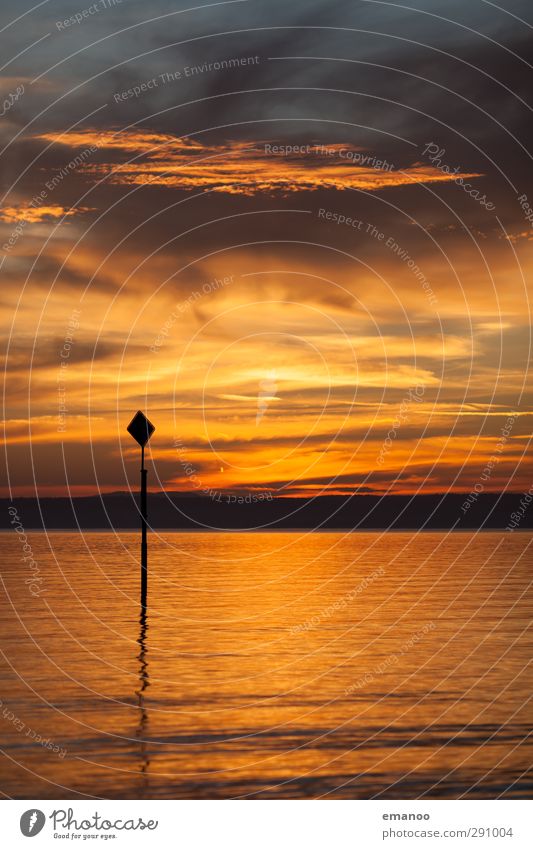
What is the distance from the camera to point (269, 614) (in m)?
50.3

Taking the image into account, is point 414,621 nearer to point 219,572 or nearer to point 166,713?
point 166,713

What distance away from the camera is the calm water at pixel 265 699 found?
20.0 metres

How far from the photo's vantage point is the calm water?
65.5 ft

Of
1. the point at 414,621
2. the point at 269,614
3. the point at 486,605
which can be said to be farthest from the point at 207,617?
the point at 486,605


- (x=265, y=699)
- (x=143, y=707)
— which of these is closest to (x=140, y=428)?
(x=265, y=699)

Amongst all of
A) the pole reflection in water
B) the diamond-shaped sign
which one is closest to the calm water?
the pole reflection in water

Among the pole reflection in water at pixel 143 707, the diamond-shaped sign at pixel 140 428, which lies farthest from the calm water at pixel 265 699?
the diamond-shaped sign at pixel 140 428

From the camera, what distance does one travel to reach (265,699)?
89.9 ft

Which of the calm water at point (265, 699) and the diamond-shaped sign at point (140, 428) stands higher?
the diamond-shaped sign at point (140, 428)

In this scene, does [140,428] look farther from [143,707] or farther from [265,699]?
[143,707]

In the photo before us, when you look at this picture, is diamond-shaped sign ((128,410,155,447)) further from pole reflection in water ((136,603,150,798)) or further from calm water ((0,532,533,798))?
pole reflection in water ((136,603,150,798))

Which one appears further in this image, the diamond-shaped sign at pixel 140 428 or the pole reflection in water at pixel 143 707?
the diamond-shaped sign at pixel 140 428

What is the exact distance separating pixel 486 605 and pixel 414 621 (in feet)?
35.0

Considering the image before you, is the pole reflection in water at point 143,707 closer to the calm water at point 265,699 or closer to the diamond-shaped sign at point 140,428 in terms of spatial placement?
the calm water at point 265,699
